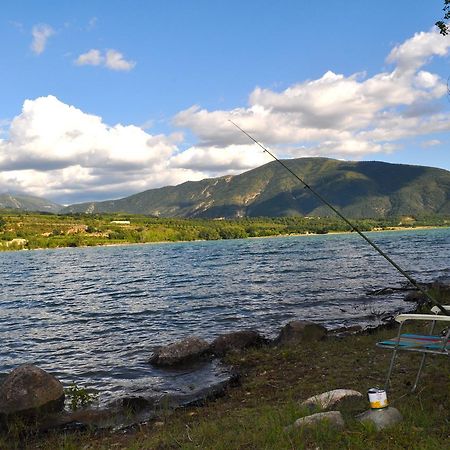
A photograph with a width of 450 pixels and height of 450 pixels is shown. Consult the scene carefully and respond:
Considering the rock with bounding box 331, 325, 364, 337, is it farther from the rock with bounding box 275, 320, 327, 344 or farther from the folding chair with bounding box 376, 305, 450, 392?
the folding chair with bounding box 376, 305, 450, 392

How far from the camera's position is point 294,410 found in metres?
7.30

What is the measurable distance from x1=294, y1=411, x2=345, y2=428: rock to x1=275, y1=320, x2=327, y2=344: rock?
8.93 m

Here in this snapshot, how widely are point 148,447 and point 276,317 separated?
49.4 feet

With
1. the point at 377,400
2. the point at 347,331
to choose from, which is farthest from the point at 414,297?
the point at 377,400

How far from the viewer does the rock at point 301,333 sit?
15.2m

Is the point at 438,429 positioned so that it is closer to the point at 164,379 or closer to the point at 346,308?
the point at 164,379

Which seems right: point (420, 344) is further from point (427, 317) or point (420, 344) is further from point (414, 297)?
point (414, 297)

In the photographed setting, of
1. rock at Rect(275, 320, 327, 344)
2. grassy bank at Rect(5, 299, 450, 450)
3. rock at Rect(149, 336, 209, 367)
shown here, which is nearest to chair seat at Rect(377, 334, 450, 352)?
grassy bank at Rect(5, 299, 450, 450)

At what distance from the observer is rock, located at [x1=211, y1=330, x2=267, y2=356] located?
15352 mm

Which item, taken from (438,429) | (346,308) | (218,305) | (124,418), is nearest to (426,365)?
(438,429)

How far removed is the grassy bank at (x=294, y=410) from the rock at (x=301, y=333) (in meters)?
0.78

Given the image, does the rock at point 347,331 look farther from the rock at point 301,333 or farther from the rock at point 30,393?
the rock at point 30,393

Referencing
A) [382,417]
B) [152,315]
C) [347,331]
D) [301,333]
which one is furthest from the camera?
[152,315]

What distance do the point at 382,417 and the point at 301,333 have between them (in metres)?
9.49
